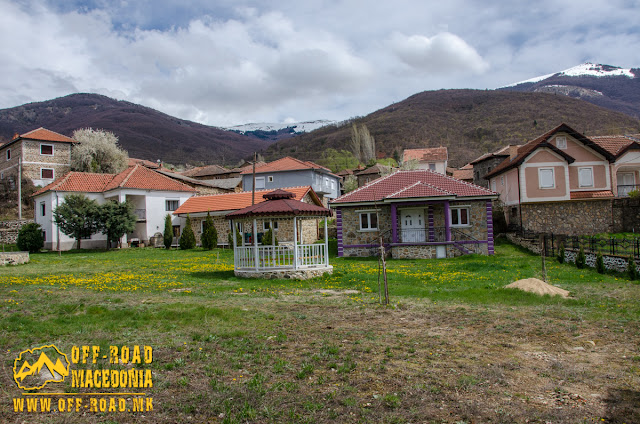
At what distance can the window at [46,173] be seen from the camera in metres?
49.0

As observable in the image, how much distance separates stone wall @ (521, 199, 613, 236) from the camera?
2972 cm

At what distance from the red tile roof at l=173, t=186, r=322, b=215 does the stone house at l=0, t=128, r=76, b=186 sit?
2268cm

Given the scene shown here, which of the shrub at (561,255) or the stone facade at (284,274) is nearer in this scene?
the stone facade at (284,274)

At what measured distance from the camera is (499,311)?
32.3ft

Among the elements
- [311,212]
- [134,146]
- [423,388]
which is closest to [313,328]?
[423,388]

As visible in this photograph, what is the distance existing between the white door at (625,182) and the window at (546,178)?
6.31m

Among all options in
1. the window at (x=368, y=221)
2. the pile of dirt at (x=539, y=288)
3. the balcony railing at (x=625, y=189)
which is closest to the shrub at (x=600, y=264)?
the pile of dirt at (x=539, y=288)

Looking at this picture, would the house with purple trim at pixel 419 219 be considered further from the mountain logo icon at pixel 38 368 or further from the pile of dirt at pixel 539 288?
the mountain logo icon at pixel 38 368

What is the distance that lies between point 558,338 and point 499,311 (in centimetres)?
233

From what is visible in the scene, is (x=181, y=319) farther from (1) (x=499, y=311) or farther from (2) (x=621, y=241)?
(2) (x=621, y=241)

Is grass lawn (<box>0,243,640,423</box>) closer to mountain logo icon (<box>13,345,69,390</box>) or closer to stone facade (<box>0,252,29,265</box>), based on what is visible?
mountain logo icon (<box>13,345,69,390</box>)

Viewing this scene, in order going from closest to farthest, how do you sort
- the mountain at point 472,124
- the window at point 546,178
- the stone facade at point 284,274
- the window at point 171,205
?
the stone facade at point 284,274
the window at point 546,178
the window at point 171,205
the mountain at point 472,124

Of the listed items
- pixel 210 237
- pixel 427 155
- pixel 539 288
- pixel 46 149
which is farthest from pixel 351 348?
pixel 427 155

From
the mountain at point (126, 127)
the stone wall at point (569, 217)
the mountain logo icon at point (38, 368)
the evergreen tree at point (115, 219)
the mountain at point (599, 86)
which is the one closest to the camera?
the mountain logo icon at point (38, 368)
